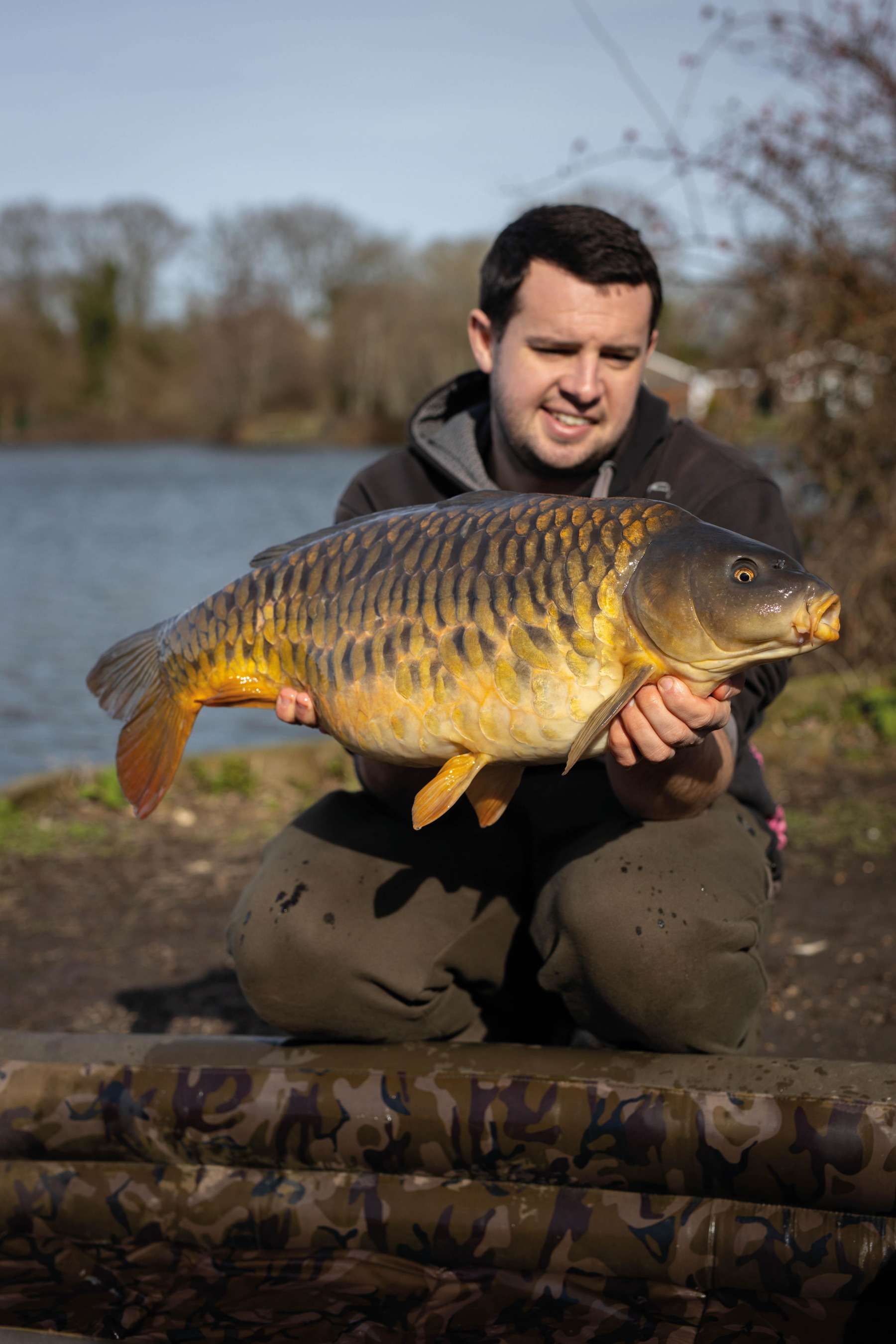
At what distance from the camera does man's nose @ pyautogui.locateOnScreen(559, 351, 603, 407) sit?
196cm

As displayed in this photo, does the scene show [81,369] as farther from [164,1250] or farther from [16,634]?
[164,1250]

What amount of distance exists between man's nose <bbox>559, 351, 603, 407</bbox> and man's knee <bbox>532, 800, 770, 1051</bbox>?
27.4 inches

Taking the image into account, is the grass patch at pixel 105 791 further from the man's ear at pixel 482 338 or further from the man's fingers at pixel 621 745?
the man's fingers at pixel 621 745

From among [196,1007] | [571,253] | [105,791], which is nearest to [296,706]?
[571,253]

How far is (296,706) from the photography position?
161 cm

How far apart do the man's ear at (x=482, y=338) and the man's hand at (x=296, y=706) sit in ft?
2.66

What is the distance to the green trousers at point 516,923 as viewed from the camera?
167 centimetres

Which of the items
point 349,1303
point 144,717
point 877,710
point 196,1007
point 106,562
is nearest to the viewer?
point 349,1303

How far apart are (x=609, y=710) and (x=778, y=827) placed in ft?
2.70

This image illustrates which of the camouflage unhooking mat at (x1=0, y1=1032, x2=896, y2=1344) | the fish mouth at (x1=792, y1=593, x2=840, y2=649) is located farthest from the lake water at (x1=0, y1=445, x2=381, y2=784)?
the fish mouth at (x1=792, y1=593, x2=840, y2=649)

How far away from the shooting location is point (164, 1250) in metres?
1.62

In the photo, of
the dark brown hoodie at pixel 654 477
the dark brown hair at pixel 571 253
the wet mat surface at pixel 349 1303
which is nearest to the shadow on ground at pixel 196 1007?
the wet mat surface at pixel 349 1303

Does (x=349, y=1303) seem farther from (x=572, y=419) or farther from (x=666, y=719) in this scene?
(x=572, y=419)

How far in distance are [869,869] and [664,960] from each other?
1.53 meters
